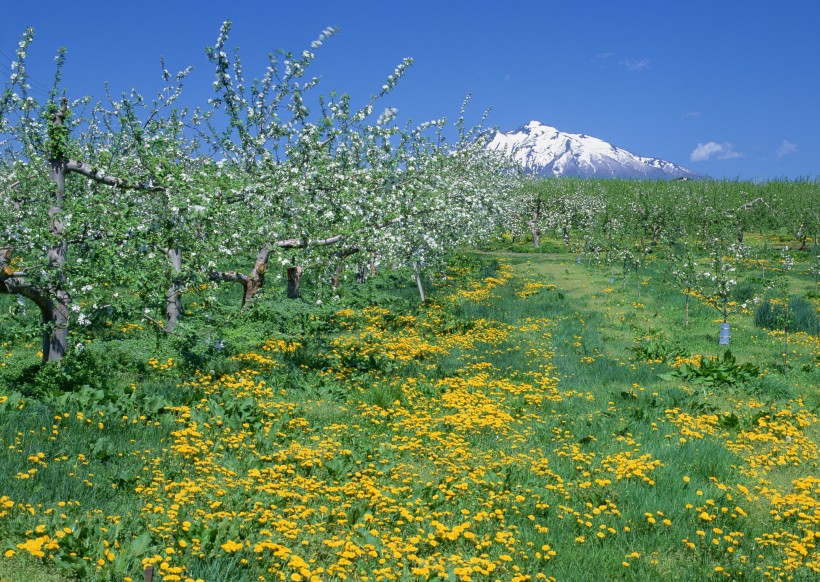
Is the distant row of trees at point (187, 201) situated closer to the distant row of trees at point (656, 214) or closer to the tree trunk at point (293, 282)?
the tree trunk at point (293, 282)

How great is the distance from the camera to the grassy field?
20.5 feet

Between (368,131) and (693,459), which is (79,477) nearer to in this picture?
(693,459)

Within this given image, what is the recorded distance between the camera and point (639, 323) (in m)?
20.7

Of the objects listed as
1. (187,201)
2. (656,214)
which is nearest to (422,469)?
(187,201)

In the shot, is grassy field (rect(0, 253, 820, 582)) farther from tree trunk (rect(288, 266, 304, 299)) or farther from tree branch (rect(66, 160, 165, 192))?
tree trunk (rect(288, 266, 304, 299))

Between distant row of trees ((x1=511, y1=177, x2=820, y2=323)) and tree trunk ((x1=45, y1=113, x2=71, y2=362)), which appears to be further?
distant row of trees ((x1=511, y1=177, x2=820, y2=323))

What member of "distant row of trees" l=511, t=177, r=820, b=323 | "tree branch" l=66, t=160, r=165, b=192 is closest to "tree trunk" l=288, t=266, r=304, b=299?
"tree branch" l=66, t=160, r=165, b=192

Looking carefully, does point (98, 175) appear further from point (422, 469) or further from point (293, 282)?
point (293, 282)

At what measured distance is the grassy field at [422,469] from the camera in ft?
20.5

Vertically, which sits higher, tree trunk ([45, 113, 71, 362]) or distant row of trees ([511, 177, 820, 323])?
distant row of trees ([511, 177, 820, 323])

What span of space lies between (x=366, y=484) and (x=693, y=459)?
4777 mm

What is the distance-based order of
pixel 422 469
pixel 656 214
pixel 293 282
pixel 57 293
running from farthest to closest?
1. pixel 656 214
2. pixel 293 282
3. pixel 57 293
4. pixel 422 469

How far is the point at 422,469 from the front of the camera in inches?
352

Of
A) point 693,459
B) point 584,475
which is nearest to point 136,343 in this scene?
point 584,475
